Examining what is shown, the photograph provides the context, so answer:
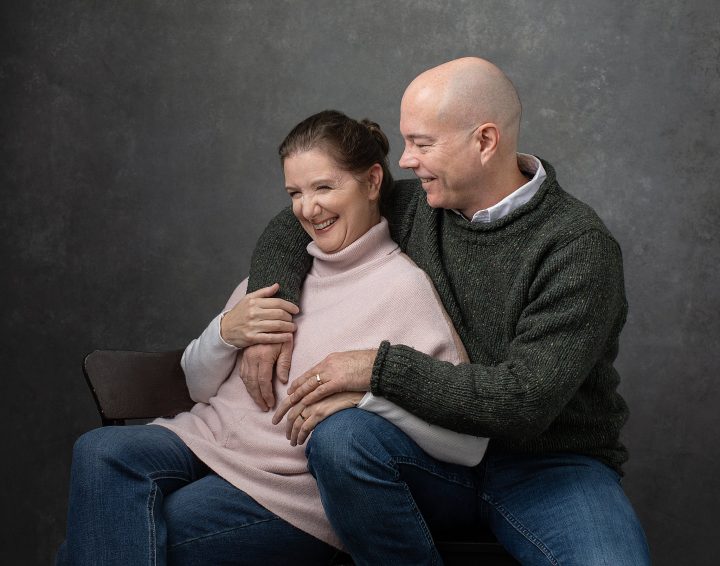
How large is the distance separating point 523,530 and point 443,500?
0.17 metres

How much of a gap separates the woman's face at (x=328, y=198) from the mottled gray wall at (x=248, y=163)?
3.40 feet

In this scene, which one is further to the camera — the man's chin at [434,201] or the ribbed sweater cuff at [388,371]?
the man's chin at [434,201]

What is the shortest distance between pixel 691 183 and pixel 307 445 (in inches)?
67.1

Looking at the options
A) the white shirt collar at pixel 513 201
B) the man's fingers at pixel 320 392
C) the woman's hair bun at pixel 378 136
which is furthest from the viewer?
the woman's hair bun at pixel 378 136

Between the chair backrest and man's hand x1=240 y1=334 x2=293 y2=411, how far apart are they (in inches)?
10.1

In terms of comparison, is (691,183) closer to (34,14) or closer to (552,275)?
(552,275)

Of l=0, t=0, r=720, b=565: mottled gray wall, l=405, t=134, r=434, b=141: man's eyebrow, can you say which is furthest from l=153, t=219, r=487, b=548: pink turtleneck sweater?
l=0, t=0, r=720, b=565: mottled gray wall

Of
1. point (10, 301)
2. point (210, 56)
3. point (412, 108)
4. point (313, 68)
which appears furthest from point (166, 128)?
point (412, 108)

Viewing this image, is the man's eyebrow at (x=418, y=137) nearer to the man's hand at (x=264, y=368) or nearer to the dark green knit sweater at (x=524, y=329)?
the dark green knit sweater at (x=524, y=329)

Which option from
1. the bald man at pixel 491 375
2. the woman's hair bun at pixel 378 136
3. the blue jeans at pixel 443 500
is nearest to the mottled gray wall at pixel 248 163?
the woman's hair bun at pixel 378 136

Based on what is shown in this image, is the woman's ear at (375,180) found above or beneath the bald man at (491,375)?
above

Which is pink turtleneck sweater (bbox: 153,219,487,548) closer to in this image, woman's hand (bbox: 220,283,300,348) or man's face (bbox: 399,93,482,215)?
woman's hand (bbox: 220,283,300,348)

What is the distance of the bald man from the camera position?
1.87 meters

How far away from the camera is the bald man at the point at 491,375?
1871 mm
